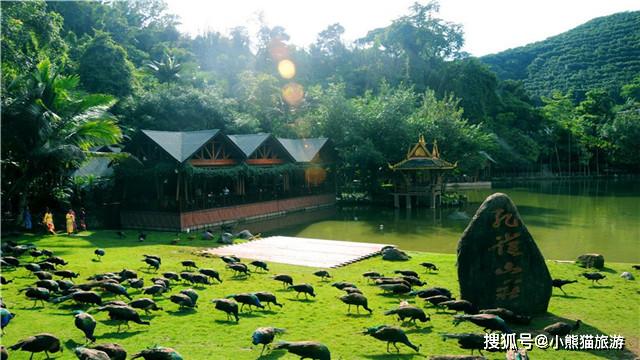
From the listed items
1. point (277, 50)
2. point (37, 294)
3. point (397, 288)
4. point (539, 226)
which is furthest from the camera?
point (277, 50)

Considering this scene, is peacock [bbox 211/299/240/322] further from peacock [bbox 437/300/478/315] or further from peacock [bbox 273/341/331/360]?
peacock [bbox 437/300/478/315]

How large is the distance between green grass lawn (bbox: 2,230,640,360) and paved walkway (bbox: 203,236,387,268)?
1775 millimetres

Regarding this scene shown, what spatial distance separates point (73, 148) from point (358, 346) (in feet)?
65.1

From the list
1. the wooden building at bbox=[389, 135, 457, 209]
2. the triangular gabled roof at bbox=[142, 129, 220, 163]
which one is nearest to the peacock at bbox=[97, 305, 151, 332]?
the triangular gabled roof at bbox=[142, 129, 220, 163]

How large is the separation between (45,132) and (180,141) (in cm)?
831

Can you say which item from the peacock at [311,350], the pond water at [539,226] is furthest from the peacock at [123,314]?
the pond water at [539,226]

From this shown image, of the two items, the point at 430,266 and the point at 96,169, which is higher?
the point at 96,169

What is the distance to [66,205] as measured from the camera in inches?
1083

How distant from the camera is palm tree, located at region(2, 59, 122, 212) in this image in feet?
78.0

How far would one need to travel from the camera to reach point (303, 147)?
4272 centimetres

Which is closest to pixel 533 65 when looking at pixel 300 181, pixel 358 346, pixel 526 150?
pixel 526 150

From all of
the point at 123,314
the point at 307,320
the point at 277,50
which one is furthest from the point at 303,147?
the point at 277,50

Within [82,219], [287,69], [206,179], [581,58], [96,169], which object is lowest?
[82,219]

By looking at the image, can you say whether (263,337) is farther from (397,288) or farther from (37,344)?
(397,288)
